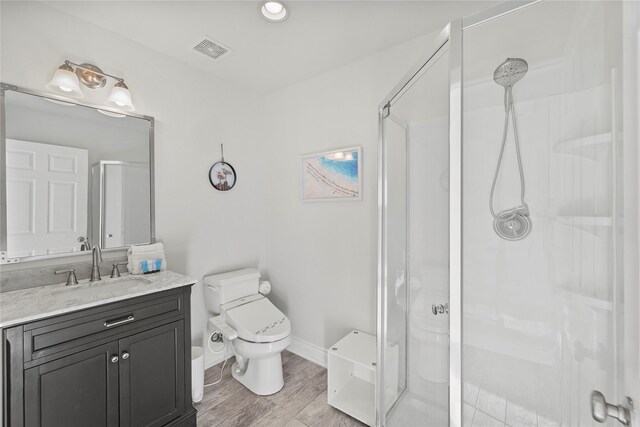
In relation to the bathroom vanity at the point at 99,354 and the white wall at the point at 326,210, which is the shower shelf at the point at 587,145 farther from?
the bathroom vanity at the point at 99,354

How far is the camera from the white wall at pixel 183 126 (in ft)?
4.91

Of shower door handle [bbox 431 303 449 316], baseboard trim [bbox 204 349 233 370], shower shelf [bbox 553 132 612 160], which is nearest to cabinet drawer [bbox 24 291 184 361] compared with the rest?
baseboard trim [bbox 204 349 233 370]

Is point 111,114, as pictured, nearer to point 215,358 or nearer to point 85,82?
point 85,82

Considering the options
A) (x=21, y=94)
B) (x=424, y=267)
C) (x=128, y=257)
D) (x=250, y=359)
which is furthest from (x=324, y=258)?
(x=21, y=94)

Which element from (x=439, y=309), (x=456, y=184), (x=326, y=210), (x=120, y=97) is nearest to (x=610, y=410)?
(x=439, y=309)

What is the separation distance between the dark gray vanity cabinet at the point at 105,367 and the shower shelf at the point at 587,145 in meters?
1.92

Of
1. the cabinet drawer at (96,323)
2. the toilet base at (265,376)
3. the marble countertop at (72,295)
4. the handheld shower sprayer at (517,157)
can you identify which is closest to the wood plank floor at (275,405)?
the toilet base at (265,376)

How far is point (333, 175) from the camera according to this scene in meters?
2.23

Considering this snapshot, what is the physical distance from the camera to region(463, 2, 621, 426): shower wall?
770mm

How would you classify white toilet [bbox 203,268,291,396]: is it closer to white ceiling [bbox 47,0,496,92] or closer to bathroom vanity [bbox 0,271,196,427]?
bathroom vanity [bbox 0,271,196,427]

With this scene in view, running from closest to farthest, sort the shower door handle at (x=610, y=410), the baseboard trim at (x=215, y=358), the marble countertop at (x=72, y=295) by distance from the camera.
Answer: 1. the shower door handle at (x=610, y=410)
2. the marble countertop at (x=72, y=295)
3. the baseboard trim at (x=215, y=358)

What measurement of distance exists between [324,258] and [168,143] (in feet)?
5.03

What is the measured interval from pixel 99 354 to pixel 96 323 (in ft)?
0.49

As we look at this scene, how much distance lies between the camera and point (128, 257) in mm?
1761
